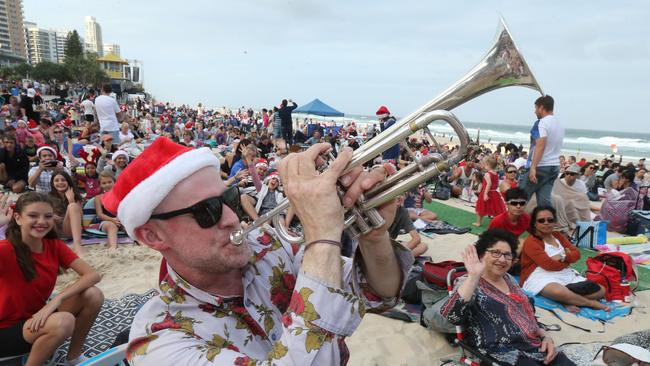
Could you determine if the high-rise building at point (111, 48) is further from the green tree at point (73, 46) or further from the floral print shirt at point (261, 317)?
the floral print shirt at point (261, 317)

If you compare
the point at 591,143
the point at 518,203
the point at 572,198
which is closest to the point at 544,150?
the point at 518,203

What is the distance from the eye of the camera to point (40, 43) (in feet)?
475

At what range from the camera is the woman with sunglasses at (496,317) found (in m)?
3.25

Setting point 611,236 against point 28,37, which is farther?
point 28,37

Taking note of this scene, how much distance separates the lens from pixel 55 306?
3025mm

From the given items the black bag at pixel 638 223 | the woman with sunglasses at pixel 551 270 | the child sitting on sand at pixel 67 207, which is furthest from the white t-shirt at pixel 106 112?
the black bag at pixel 638 223

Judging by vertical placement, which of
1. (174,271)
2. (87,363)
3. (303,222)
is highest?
(303,222)

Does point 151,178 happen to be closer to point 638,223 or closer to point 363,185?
point 363,185

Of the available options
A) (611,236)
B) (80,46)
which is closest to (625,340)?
(611,236)

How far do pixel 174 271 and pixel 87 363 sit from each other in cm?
142

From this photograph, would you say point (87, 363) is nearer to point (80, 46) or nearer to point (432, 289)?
point (432, 289)

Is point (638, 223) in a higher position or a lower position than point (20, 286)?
lower

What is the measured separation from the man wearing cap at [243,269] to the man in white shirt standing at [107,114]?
9839 millimetres

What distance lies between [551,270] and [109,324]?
17.2 feet
